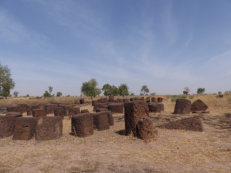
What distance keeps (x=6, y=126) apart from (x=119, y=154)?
4906mm

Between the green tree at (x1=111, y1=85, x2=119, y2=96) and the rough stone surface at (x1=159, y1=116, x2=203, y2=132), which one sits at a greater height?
the green tree at (x1=111, y1=85, x2=119, y2=96)

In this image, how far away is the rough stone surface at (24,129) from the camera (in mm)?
5801

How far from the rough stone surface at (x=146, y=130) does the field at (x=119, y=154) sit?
0.67 ft

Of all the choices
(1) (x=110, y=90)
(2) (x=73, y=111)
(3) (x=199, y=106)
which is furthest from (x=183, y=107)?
(1) (x=110, y=90)

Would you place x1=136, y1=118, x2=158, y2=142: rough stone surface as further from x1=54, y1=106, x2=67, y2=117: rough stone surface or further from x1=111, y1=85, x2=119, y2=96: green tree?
x1=111, y1=85, x2=119, y2=96: green tree

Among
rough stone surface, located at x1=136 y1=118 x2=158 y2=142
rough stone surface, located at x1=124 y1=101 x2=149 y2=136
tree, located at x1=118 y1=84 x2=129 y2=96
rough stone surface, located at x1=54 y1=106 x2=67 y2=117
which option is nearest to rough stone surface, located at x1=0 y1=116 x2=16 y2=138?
rough stone surface, located at x1=124 y1=101 x2=149 y2=136

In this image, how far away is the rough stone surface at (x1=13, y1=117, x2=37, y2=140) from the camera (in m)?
5.80

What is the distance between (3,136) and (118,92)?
5365 cm

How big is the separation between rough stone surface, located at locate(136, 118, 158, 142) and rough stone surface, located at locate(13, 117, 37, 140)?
3904 mm

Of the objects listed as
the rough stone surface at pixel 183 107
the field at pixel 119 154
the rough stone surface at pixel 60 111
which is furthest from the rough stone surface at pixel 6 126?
the rough stone surface at pixel 183 107

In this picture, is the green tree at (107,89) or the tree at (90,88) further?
the green tree at (107,89)

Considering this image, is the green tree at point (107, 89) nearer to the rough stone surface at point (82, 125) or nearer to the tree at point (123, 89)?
the tree at point (123, 89)

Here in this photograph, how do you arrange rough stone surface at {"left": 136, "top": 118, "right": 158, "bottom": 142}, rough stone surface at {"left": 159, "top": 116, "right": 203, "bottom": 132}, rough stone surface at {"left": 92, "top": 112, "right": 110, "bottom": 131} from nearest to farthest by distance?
rough stone surface at {"left": 136, "top": 118, "right": 158, "bottom": 142} → rough stone surface at {"left": 159, "top": 116, "right": 203, "bottom": 132} → rough stone surface at {"left": 92, "top": 112, "right": 110, "bottom": 131}

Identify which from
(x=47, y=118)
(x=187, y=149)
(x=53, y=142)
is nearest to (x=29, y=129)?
(x=47, y=118)
